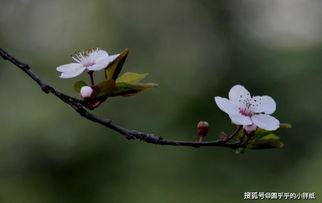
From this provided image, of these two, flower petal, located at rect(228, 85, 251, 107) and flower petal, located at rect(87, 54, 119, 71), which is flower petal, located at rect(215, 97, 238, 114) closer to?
flower petal, located at rect(228, 85, 251, 107)

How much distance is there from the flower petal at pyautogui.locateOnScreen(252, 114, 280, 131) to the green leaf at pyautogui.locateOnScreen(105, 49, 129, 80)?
0.26m

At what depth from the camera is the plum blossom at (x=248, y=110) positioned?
0.79 m

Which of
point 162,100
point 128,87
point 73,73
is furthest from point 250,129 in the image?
point 162,100

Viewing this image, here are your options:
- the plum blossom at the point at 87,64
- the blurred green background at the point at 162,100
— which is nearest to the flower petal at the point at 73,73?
the plum blossom at the point at 87,64

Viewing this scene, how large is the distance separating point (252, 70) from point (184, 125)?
2.63ft

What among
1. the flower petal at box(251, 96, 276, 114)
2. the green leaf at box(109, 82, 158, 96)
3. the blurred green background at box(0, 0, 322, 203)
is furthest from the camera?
the blurred green background at box(0, 0, 322, 203)

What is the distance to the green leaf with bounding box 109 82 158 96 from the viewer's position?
75 cm

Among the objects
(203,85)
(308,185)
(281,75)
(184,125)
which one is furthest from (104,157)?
(281,75)

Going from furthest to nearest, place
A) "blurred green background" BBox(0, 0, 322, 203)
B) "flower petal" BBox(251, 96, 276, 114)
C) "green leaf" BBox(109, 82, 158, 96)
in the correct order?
"blurred green background" BBox(0, 0, 322, 203) → "flower petal" BBox(251, 96, 276, 114) → "green leaf" BBox(109, 82, 158, 96)

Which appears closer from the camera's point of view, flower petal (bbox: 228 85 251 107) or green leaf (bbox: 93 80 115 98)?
green leaf (bbox: 93 80 115 98)

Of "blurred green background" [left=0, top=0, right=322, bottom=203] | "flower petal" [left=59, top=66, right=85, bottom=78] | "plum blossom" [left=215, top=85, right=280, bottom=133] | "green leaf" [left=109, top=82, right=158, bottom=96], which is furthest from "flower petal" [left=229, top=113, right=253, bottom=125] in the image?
"blurred green background" [left=0, top=0, right=322, bottom=203]

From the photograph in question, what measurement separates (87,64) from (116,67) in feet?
0.31

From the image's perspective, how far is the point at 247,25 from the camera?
3.76 metres

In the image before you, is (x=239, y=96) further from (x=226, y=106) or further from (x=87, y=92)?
(x=87, y=92)
